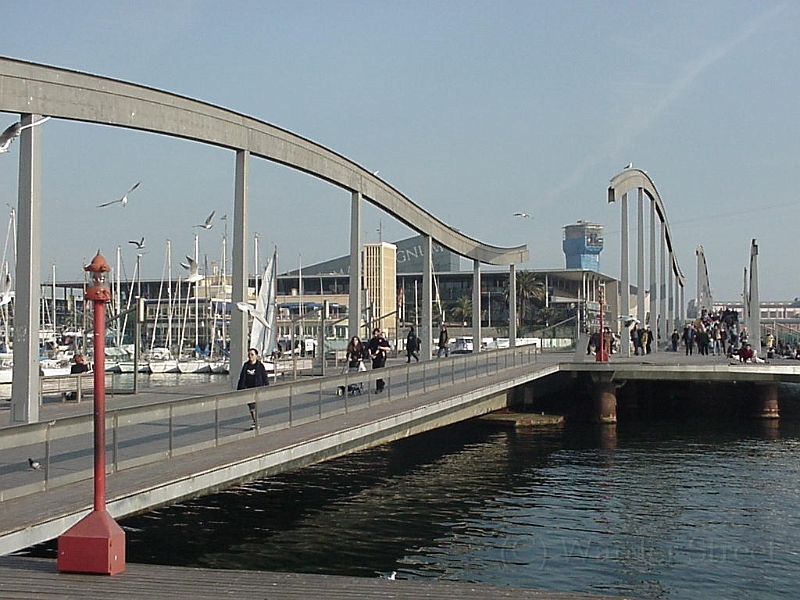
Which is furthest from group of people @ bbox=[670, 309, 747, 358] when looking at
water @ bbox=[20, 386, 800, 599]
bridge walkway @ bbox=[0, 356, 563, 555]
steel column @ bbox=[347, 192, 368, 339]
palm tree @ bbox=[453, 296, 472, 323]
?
palm tree @ bbox=[453, 296, 472, 323]

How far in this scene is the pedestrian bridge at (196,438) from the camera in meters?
10.9

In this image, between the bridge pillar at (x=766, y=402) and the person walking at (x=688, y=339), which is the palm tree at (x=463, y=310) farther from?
the bridge pillar at (x=766, y=402)

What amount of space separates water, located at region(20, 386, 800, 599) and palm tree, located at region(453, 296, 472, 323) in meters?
75.7

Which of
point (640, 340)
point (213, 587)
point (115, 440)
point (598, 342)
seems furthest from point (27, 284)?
point (640, 340)

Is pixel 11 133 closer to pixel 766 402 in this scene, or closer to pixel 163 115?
pixel 163 115

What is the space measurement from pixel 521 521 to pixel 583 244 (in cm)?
14260

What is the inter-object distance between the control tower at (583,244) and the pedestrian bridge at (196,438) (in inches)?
5282

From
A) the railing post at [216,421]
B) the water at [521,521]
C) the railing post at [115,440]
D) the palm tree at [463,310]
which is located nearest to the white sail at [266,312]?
the water at [521,521]

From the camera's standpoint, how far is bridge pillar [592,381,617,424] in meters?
38.0

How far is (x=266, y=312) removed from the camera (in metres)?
43.1

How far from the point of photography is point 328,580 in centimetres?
884

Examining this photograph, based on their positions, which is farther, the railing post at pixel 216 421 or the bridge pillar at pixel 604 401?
the bridge pillar at pixel 604 401

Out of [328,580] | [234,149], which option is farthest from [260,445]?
[234,149]

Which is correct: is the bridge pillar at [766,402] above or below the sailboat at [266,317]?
below
